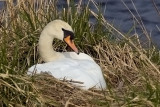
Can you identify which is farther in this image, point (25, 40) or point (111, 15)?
point (111, 15)

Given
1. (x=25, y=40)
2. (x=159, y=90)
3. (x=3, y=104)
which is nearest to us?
(x=159, y=90)

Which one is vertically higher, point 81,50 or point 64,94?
point 81,50

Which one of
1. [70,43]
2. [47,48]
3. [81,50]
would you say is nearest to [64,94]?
[70,43]

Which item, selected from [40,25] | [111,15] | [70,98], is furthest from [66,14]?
[111,15]

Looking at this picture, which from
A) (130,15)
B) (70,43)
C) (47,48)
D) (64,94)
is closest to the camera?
(64,94)

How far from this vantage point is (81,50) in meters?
6.32

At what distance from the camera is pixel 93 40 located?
6.33 metres

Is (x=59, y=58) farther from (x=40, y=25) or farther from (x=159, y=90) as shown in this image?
(x=159, y=90)

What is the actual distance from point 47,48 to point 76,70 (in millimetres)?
599

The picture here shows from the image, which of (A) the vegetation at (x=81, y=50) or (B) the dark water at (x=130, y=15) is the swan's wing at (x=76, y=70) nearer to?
(A) the vegetation at (x=81, y=50)

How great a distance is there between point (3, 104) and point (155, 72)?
141cm

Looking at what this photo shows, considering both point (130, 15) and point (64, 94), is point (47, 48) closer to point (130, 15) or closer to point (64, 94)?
point (64, 94)

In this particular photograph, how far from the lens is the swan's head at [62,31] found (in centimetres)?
564

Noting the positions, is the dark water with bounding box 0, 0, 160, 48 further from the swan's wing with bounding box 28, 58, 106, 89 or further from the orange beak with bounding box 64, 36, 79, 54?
the swan's wing with bounding box 28, 58, 106, 89
